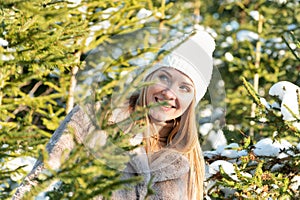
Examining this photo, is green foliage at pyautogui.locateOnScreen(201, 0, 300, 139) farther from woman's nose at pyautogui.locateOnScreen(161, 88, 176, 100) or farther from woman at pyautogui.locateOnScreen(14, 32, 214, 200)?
woman's nose at pyautogui.locateOnScreen(161, 88, 176, 100)

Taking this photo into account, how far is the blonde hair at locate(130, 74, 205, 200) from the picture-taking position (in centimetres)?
247

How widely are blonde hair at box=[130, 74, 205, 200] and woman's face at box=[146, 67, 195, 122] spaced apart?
3cm

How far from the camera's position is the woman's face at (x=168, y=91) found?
2.41m

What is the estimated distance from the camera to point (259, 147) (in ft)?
10.8

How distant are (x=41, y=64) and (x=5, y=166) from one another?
94 centimetres

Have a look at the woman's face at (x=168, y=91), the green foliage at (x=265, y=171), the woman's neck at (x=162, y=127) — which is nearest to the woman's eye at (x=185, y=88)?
the woman's face at (x=168, y=91)

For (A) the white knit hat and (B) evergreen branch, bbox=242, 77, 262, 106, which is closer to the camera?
(A) the white knit hat

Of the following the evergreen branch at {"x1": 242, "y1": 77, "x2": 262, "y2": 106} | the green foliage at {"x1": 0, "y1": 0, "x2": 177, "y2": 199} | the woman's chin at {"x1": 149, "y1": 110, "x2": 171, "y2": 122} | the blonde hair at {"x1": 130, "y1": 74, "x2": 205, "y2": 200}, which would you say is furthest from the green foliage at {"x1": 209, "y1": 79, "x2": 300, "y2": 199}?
the woman's chin at {"x1": 149, "y1": 110, "x2": 171, "y2": 122}

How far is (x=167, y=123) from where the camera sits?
261 centimetres

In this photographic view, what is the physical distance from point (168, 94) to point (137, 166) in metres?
0.23

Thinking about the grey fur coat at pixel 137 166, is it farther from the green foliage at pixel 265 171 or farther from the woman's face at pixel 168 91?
the green foliage at pixel 265 171

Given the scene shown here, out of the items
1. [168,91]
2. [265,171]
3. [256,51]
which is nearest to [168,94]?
[168,91]

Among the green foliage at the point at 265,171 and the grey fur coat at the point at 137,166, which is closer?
the grey fur coat at the point at 137,166

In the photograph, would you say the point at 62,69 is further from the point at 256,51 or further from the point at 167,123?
the point at 256,51
